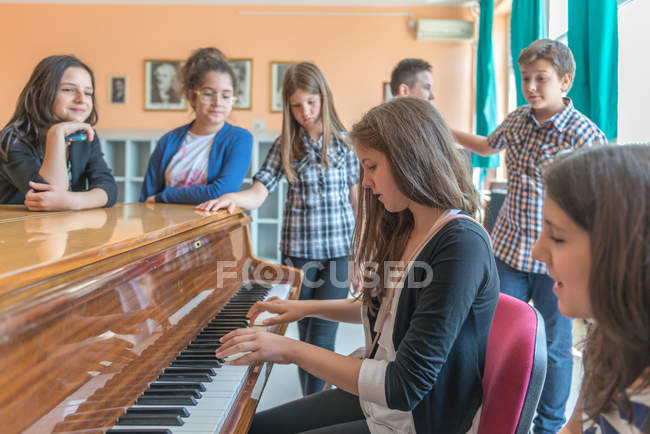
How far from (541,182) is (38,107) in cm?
194

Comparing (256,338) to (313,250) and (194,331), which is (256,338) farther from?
(313,250)

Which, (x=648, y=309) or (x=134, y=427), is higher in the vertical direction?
(x=648, y=309)

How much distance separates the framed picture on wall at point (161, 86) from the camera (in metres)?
5.91

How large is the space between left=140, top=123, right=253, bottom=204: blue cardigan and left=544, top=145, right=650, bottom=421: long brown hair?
5.13 feet

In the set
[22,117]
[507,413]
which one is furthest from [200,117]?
[507,413]

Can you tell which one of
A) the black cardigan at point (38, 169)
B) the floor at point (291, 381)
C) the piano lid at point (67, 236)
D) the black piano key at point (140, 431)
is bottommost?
the floor at point (291, 381)

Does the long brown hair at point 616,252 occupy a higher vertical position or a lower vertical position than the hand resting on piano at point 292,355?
higher

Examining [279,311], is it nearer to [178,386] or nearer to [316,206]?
[178,386]

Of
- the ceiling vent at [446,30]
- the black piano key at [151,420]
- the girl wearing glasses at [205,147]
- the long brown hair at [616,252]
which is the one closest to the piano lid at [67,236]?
the black piano key at [151,420]

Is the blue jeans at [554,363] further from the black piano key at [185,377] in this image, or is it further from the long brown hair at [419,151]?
the black piano key at [185,377]

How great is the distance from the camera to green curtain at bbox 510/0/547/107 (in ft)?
12.0

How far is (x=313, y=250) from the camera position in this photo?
2.18 meters

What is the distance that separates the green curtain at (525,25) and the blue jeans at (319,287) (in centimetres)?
215

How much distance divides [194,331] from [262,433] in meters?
0.30
